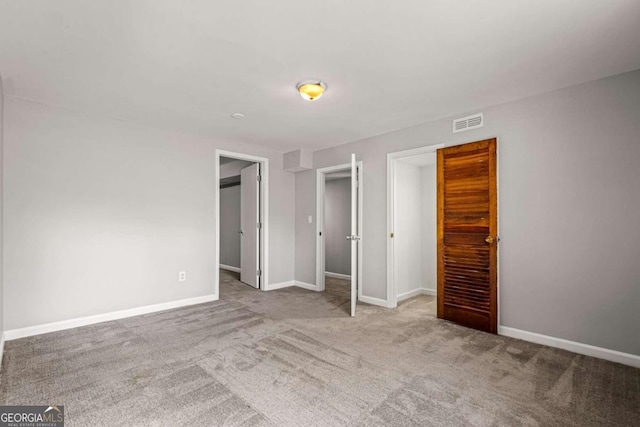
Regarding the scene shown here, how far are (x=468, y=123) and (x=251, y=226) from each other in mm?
3737

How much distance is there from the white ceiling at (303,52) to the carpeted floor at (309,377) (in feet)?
7.88

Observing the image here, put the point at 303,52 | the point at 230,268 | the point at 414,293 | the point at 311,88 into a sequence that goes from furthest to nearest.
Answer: the point at 230,268
the point at 414,293
the point at 311,88
the point at 303,52

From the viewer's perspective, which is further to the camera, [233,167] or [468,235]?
[233,167]

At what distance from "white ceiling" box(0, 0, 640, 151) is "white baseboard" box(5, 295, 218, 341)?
233cm

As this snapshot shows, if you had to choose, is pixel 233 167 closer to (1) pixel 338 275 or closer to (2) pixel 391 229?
(1) pixel 338 275

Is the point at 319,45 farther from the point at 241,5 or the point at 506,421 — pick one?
the point at 506,421

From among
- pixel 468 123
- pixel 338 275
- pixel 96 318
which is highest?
pixel 468 123

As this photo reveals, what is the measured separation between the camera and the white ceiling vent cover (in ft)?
11.1

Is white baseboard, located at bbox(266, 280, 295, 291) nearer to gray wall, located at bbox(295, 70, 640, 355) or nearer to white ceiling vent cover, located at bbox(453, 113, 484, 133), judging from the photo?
gray wall, located at bbox(295, 70, 640, 355)

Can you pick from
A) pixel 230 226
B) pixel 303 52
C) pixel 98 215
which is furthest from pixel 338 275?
pixel 303 52

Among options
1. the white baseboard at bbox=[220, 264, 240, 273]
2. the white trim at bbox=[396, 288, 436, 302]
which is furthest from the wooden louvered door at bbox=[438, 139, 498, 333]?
the white baseboard at bbox=[220, 264, 240, 273]

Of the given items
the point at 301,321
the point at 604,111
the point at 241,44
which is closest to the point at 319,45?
the point at 241,44

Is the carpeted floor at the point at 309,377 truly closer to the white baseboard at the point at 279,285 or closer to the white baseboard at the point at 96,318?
the white baseboard at the point at 96,318

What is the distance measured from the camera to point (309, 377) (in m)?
2.32
